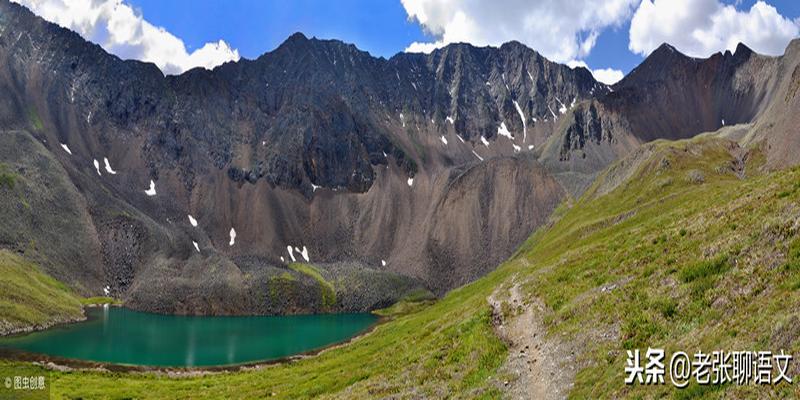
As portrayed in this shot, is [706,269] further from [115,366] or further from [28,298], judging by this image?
[28,298]

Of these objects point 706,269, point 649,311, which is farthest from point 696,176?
point 649,311

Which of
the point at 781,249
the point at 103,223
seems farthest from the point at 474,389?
the point at 103,223

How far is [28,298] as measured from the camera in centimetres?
12181

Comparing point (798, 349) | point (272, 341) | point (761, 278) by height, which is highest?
point (761, 278)

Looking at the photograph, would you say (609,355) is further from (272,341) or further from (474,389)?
(272,341)

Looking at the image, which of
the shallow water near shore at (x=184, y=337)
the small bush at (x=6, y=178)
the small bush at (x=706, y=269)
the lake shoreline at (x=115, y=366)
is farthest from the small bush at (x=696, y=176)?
the small bush at (x=6, y=178)

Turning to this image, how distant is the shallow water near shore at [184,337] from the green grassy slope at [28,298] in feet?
14.1

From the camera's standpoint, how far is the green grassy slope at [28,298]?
110875 mm

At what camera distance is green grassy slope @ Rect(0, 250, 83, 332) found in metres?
111

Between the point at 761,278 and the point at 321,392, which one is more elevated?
the point at 761,278

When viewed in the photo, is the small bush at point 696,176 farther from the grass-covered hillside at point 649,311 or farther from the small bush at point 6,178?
the small bush at point 6,178

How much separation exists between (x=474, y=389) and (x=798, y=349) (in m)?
13.7

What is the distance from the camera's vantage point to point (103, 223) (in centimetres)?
19250

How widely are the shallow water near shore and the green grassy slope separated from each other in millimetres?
4290
